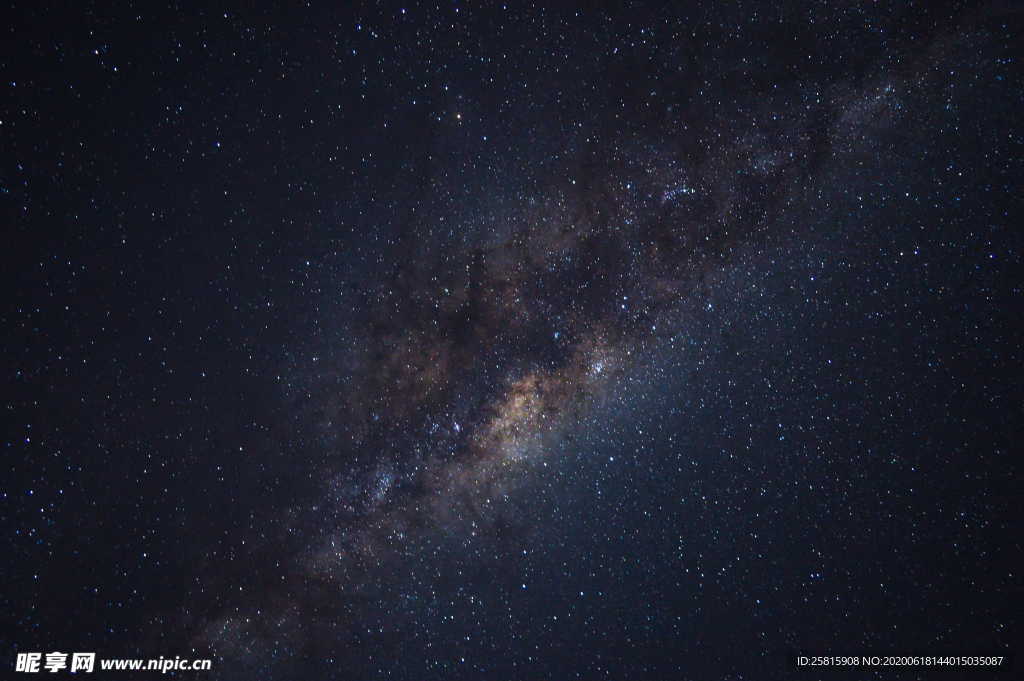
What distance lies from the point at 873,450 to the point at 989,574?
152 centimetres

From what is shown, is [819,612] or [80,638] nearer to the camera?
[80,638]

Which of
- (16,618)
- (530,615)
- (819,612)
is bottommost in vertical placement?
(819,612)

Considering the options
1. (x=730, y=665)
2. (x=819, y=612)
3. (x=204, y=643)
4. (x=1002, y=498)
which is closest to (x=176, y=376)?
(x=204, y=643)

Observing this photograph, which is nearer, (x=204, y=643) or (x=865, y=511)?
(x=204, y=643)

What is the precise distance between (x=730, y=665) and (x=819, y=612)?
905mm

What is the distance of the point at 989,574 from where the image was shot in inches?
153

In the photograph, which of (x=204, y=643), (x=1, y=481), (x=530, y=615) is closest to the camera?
(x=1, y=481)

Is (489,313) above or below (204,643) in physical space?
above

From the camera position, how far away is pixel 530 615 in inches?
145

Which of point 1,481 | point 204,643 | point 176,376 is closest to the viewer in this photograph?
point 1,481

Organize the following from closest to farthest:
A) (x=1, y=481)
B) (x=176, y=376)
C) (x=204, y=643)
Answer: (x=1, y=481) < (x=176, y=376) < (x=204, y=643)

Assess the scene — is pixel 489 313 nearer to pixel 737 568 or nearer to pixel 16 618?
pixel 737 568

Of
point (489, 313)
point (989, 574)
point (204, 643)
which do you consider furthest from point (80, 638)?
point (989, 574)

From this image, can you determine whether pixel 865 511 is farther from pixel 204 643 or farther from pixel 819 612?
pixel 204 643
